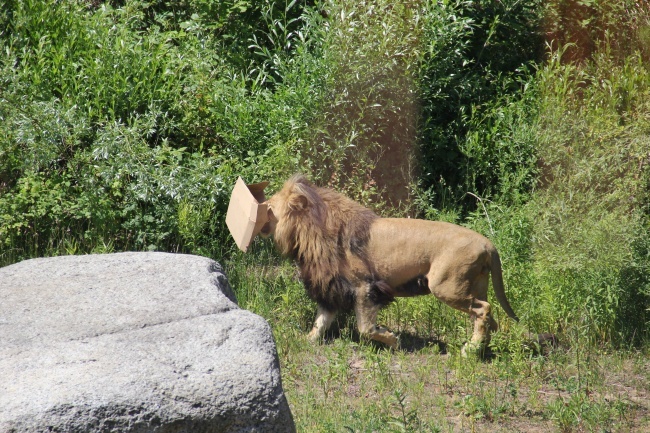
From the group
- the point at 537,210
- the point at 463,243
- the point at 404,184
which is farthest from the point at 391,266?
the point at 404,184

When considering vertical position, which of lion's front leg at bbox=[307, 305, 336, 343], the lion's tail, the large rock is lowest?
lion's front leg at bbox=[307, 305, 336, 343]

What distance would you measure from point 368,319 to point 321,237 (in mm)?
656

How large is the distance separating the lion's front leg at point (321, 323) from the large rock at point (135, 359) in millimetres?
1780

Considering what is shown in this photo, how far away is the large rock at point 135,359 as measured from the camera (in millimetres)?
2947

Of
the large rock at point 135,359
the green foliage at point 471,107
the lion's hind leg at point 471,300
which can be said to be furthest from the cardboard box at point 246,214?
the green foliage at point 471,107

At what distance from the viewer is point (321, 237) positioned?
559 cm

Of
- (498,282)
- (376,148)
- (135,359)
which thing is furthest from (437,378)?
(376,148)

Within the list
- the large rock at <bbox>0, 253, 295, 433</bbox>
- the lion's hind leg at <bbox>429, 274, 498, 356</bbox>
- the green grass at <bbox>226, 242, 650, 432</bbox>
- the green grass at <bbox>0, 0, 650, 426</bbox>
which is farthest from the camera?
the green grass at <bbox>0, 0, 650, 426</bbox>

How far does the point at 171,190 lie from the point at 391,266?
2076 millimetres

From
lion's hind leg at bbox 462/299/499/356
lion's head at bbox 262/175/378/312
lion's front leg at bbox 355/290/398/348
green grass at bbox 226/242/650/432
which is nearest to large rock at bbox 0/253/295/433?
green grass at bbox 226/242/650/432

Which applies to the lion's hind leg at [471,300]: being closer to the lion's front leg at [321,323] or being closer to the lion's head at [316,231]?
the lion's head at [316,231]

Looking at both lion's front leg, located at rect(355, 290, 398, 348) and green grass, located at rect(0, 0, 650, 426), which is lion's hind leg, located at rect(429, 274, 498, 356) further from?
lion's front leg, located at rect(355, 290, 398, 348)

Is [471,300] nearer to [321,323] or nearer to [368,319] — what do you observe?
[368,319]

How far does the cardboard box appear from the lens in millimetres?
5527
